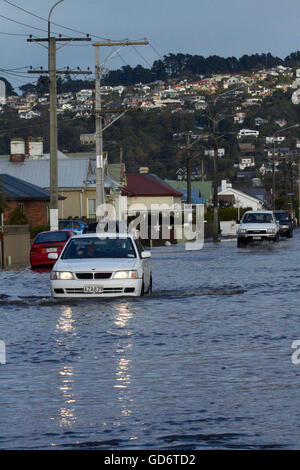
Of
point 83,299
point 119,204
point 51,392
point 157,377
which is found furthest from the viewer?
point 119,204

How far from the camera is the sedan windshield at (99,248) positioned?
74.4 ft

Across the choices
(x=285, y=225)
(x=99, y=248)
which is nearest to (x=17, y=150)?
(x=285, y=225)

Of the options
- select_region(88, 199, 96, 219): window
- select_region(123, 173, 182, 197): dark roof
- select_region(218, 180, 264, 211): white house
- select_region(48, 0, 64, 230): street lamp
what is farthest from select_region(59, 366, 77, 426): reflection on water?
select_region(218, 180, 264, 211): white house

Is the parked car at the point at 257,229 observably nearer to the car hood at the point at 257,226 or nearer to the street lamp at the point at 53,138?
the car hood at the point at 257,226

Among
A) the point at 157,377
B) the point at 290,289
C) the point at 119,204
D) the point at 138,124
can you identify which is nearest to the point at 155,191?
the point at 119,204

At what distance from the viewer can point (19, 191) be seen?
6419 centimetres

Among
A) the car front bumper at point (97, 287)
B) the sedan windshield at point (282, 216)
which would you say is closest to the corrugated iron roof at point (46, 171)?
the sedan windshield at point (282, 216)

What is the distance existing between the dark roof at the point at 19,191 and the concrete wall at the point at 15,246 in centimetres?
1322

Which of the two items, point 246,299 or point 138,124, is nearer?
point 246,299

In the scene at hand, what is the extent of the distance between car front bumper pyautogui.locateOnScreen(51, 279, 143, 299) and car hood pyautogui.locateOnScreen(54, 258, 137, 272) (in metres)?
0.23

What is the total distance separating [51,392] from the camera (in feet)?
36.5

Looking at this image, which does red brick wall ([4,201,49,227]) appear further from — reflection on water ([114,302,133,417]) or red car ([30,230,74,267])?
reflection on water ([114,302,133,417])

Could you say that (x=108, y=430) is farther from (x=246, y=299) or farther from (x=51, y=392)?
(x=246, y=299)

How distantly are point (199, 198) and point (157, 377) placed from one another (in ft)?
423
